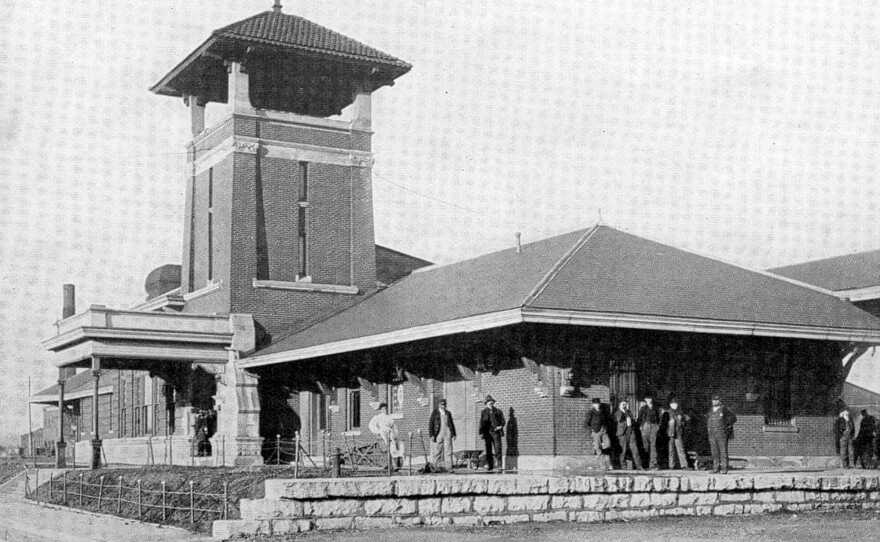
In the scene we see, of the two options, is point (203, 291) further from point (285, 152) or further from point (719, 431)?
point (719, 431)

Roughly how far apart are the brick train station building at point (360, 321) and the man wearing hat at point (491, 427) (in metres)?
0.77

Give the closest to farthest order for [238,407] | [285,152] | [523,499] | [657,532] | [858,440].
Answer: [657,532]
[523,499]
[858,440]
[238,407]
[285,152]

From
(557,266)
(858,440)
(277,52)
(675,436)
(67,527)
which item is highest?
(277,52)

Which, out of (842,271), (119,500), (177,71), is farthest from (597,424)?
(177,71)

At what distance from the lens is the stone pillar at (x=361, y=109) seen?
39.2m

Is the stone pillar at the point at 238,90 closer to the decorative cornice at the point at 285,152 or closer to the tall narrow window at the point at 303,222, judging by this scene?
the decorative cornice at the point at 285,152

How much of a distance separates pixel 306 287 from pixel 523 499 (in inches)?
853

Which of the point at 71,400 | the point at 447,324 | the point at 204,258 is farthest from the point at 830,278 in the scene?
the point at 71,400

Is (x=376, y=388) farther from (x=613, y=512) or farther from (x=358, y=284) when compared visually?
(x=613, y=512)

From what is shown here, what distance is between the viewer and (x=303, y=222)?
38750 mm

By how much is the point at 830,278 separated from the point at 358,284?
14.5 meters

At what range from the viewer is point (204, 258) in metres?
39.6

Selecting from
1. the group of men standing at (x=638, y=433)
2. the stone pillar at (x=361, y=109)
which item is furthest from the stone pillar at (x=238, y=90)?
the group of men standing at (x=638, y=433)

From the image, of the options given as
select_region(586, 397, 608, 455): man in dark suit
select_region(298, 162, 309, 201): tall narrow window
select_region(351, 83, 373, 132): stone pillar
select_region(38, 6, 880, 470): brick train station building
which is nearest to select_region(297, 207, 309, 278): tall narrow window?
select_region(38, 6, 880, 470): brick train station building
